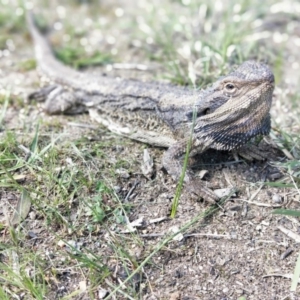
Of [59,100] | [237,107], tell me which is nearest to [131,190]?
[237,107]

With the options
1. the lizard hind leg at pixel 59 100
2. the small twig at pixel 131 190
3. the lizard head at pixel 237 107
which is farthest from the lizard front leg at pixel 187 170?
the lizard hind leg at pixel 59 100

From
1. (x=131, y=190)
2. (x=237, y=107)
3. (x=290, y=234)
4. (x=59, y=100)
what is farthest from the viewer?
(x=59, y=100)

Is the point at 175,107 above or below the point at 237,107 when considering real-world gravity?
below

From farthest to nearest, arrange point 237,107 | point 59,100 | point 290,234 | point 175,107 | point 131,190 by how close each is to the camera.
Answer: point 59,100 → point 175,107 → point 131,190 → point 237,107 → point 290,234

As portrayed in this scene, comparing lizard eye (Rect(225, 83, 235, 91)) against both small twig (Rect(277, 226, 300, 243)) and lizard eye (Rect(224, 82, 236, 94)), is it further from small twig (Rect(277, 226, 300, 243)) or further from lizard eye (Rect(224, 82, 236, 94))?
small twig (Rect(277, 226, 300, 243))

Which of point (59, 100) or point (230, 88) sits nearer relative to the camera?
point (230, 88)

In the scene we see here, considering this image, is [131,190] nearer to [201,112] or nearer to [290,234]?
[201,112]

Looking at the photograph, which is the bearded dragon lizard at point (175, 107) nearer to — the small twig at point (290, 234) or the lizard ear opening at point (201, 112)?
the lizard ear opening at point (201, 112)

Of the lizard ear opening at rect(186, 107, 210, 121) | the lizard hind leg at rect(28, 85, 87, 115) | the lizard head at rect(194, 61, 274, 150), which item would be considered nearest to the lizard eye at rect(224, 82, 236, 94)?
the lizard head at rect(194, 61, 274, 150)
